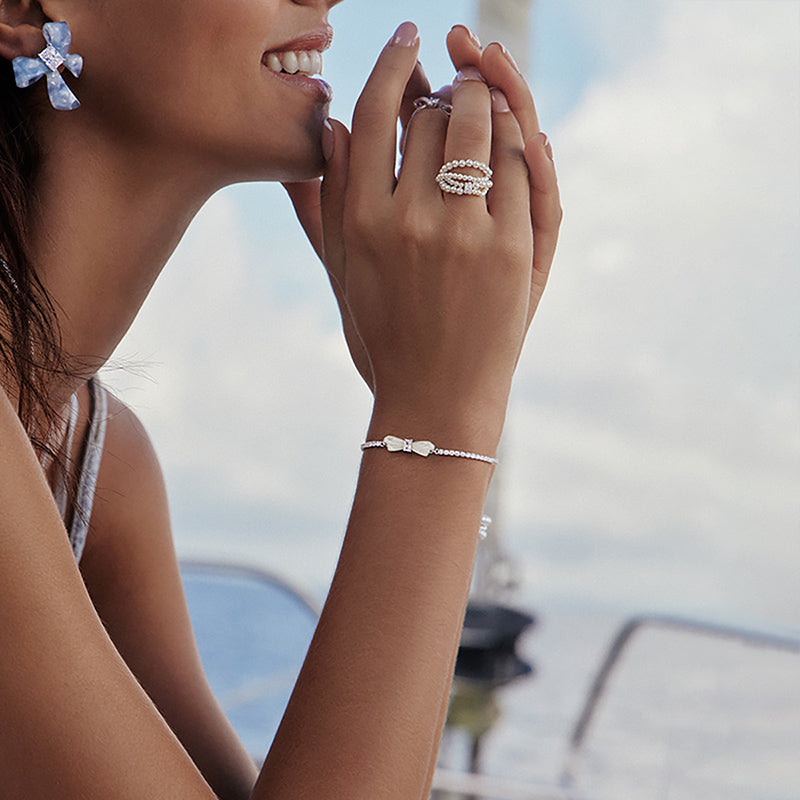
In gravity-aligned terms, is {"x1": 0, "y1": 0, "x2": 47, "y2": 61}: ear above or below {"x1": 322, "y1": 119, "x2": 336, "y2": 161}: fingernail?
above

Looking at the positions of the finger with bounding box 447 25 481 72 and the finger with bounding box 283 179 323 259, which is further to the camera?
the finger with bounding box 283 179 323 259

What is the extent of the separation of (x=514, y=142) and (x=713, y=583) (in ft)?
88.2

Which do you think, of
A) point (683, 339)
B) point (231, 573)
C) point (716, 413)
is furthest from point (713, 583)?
point (231, 573)

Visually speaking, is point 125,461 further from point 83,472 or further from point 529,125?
point 529,125

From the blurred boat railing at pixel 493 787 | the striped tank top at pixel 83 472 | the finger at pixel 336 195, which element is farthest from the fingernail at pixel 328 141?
the blurred boat railing at pixel 493 787

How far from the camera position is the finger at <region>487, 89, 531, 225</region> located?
84cm

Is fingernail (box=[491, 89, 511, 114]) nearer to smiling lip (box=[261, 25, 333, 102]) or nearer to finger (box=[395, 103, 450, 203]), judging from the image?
finger (box=[395, 103, 450, 203])

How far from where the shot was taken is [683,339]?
2400 centimetres

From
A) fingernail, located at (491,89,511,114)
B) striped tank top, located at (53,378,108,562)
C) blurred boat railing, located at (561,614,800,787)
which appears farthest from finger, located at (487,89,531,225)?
blurred boat railing, located at (561,614,800,787)

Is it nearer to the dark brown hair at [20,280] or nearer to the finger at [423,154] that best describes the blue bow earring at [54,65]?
the dark brown hair at [20,280]

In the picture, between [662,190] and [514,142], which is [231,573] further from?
[662,190]

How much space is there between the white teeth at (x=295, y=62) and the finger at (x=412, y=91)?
9 centimetres

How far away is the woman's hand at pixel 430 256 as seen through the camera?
2.59 ft

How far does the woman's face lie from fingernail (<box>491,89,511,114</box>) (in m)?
0.16
